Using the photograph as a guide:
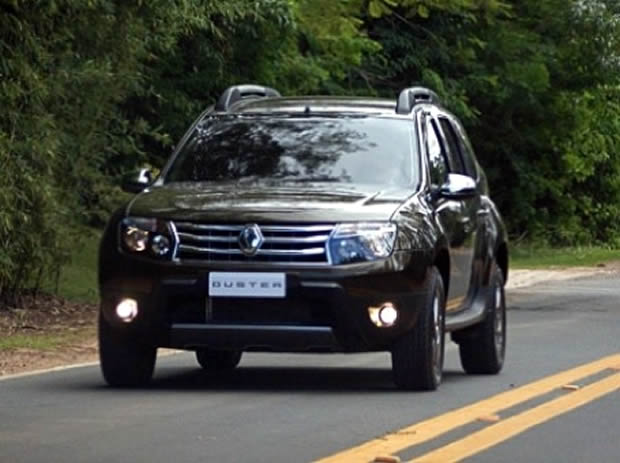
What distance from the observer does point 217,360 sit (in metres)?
13.6

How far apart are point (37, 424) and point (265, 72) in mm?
13167

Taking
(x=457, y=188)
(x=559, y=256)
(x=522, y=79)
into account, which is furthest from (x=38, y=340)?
(x=559, y=256)

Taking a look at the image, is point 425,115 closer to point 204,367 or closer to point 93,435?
point 204,367

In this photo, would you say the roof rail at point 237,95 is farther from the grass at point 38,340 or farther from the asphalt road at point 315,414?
the grass at point 38,340

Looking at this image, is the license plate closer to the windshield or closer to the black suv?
the black suv

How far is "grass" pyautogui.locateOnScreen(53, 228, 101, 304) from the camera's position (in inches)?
796

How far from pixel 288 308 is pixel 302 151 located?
1562 millimetres

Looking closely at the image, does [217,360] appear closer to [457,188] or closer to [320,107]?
[320,107]

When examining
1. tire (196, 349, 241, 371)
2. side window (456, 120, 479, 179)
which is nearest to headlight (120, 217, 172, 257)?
tire (196, 349, 241, 371)

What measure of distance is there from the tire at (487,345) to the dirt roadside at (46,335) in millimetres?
2834

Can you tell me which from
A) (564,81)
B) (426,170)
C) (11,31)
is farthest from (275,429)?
(564,81)

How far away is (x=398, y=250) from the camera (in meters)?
11.6

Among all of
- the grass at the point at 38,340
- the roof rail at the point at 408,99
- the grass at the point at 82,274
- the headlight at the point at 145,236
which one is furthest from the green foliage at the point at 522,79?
the headlight at the point at 145,236

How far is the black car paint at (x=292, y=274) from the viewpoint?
11492 mm
